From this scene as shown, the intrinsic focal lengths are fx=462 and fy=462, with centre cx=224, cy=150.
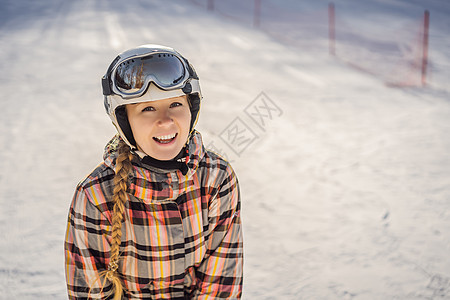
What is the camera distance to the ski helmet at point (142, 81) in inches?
63.2

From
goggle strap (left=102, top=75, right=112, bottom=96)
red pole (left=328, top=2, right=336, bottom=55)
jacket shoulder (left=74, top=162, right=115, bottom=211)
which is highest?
goggle strap (left=102, top=75, right=112, bottom=96)

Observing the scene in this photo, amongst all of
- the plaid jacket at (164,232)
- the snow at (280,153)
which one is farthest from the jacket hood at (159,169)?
the snow at (280,153)

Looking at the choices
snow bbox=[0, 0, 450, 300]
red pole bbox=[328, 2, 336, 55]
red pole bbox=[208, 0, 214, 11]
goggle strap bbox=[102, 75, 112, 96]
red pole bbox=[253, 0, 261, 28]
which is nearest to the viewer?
goggle strap bbox=[102, 75, 112, 96]

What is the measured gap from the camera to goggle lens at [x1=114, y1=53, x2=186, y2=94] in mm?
1613

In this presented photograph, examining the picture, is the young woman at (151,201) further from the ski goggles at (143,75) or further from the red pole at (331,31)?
the red pole at (331,31)

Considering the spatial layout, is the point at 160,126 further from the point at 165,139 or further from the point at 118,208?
the point at 118,208

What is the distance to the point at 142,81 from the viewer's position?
161cm

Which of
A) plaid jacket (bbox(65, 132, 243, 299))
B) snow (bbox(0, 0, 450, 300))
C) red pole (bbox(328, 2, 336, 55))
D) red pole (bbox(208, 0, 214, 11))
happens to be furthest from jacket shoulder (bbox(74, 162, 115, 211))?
red pole (bbox(208, 0, 214, 11))

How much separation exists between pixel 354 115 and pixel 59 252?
4350 mm

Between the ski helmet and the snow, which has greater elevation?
the ski helmet

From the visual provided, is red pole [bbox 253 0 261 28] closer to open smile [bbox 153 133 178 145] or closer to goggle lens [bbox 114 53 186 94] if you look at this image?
goggle lens [bbox 114 53 186 94]

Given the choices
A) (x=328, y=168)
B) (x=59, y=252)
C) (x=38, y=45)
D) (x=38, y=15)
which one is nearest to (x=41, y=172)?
(x=59, y=252)

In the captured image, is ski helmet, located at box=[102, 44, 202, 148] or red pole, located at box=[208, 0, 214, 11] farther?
red pole, located at box=[208, 0, 214, 11]

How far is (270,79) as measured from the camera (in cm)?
779
